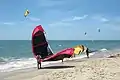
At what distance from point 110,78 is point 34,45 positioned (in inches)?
358

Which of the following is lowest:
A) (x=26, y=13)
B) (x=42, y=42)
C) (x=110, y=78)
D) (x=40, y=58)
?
(x=110, y=78)

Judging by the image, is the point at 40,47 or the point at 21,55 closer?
the point at 40,47

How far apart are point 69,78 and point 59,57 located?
23.5ft

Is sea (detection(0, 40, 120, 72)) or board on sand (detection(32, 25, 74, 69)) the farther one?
sea (detection(0, 40, 120, 72))

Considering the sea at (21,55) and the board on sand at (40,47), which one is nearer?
the board on sand at (40,47)

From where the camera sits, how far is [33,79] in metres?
13.0

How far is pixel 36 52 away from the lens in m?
19.5

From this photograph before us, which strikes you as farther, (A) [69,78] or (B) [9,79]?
(B) [9,79]

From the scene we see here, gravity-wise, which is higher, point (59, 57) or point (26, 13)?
point (26, 13)

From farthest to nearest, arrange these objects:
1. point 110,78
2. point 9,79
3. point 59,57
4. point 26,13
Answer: point 59,57
point 26,13
point 9,79
point 110,78

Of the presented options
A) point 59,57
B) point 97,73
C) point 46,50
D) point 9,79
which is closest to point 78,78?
point 97,73

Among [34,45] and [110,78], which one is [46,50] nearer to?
[34,45]


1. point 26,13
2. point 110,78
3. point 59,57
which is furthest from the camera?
point 59,57

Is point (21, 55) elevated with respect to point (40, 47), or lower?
elevated
